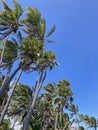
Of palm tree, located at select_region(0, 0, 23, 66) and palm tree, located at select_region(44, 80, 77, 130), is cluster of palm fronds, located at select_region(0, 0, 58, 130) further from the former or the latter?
palm tree, located at select_region(44, 80, 77, 130)

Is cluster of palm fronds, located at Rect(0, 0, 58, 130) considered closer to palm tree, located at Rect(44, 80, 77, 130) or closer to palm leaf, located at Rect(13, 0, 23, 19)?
palm leaf, located at Rect(13, 0, 23, 19)

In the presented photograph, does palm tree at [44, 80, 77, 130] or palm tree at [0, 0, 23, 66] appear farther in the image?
palm tree at [44, 80, 77, 130]

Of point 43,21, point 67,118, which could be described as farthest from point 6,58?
point 67,118

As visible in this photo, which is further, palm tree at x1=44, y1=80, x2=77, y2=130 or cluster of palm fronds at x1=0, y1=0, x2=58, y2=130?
palm tree at x1=44, y1=80, x2=77, y2=130

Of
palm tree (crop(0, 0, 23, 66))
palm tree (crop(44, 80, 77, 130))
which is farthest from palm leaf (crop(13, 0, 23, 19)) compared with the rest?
palm tree (crop(44, 80, 77, 130))

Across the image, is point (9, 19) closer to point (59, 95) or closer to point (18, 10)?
point (18, 10)

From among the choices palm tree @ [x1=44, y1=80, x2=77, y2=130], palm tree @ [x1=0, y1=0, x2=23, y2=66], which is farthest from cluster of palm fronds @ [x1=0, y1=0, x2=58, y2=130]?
palm tree @ [x1=44, y1=80, x2=77, y2=130]

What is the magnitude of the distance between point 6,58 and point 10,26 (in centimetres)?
384

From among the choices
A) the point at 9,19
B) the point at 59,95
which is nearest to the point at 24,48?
the point at 9,19

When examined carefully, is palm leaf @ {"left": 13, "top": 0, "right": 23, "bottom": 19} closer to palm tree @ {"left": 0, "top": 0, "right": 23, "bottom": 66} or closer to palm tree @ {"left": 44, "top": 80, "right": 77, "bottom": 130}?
palm tree @ {"left": 0, "top": 0, "right": 23, "bottom": 66}

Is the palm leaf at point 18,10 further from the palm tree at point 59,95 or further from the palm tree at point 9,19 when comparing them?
the palm tree at point 59,95

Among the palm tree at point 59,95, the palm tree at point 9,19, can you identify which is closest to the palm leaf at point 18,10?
the palm tree at point 9,19

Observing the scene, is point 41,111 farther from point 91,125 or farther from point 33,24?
point 91,125

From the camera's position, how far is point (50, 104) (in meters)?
45.2
